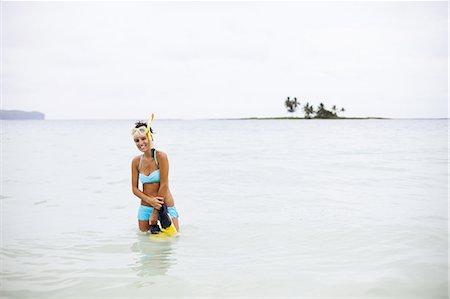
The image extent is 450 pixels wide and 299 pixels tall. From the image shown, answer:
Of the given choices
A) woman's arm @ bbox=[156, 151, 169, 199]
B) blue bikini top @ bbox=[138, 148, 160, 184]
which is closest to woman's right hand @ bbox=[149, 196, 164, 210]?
woman's arm @ bbox=[156, 151, 169, 199]

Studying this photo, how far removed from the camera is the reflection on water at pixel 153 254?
16.5 ft

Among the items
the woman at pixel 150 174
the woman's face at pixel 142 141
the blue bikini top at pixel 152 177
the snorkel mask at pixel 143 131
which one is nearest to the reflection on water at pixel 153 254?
the woman at pixel 150 174

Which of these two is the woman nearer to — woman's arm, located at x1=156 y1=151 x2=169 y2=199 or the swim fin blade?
woman's arm, located at x1=156 y1=151 x2=169 y2=199

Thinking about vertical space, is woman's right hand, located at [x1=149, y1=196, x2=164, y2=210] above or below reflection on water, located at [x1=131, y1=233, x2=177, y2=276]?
above

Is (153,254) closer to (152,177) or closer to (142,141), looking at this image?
(152,177)

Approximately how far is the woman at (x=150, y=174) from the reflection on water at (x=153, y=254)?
8.6 inches

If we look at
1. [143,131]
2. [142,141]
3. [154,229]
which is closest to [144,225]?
[154,229]

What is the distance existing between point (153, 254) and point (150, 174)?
3.90ft

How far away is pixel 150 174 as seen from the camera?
239 inches

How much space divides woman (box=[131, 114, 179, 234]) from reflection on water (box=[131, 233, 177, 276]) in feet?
0.72

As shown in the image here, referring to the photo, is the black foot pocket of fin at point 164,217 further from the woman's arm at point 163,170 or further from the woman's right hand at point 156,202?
the woman's arm at point 163,170

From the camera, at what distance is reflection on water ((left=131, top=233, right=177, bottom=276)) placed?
16.5 ft

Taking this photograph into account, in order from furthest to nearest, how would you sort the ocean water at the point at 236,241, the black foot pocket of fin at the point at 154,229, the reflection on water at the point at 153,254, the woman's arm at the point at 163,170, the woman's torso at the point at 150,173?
1. the black foot pocket of fin at the point at 154,229
2. the woman's torso at the point at 150,173
3. the woman's arm at the point at 163,170
4. the reflection on water at the point at 153,254
5. the ocean water at the point at 236,241

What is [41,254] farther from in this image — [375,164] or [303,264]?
[375,164]
